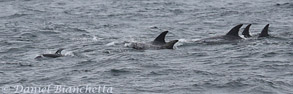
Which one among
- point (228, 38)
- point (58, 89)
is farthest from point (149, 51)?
point (58, 89)

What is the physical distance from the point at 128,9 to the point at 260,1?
8459mm

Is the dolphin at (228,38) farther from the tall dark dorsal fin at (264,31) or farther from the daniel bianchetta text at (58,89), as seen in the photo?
the daniel bianchetta text at (58,89)

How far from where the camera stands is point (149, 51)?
828 inches

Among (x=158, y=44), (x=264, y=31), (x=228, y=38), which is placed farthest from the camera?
(x=264, y=31)

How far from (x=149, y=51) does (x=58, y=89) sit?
6.30 metres

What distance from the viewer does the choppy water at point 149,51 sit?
15789mm

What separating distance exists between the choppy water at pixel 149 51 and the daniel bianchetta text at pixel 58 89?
0.98 ft

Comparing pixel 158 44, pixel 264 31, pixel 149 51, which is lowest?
pixel 149 51

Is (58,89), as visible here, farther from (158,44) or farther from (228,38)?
(228,38)

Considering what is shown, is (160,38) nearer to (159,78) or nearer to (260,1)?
(159,78)

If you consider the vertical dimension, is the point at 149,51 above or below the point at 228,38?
→ below

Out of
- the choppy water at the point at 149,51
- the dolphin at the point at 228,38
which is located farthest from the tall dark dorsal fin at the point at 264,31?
the dolphin at the point at 228,38

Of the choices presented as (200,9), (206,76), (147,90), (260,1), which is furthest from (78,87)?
(260,1)

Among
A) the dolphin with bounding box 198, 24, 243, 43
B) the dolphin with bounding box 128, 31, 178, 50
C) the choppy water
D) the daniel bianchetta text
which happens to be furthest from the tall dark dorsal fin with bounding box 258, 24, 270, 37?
the daniel bianchetta text
